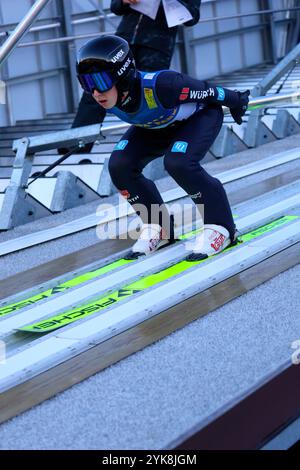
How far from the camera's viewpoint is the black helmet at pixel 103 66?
4.05 metres

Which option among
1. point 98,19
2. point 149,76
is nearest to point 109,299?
point 149,76

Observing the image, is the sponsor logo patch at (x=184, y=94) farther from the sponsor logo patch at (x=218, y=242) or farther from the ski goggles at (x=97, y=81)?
the sponsor logo patch at (x=218, y=242)

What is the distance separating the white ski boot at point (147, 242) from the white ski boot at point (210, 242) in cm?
25

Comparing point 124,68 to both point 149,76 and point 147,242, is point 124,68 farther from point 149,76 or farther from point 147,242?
point 147,242

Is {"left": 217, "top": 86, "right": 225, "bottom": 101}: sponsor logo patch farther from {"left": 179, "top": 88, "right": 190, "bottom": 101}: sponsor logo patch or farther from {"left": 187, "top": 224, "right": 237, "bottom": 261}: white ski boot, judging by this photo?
{"left": 187, "top": 224, "right": 237, "bottom": 261}: white ski boot

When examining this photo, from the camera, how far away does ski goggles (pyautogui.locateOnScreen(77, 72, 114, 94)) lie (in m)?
4.05

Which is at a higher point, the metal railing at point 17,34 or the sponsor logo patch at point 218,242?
the metal railing at point 17,34
